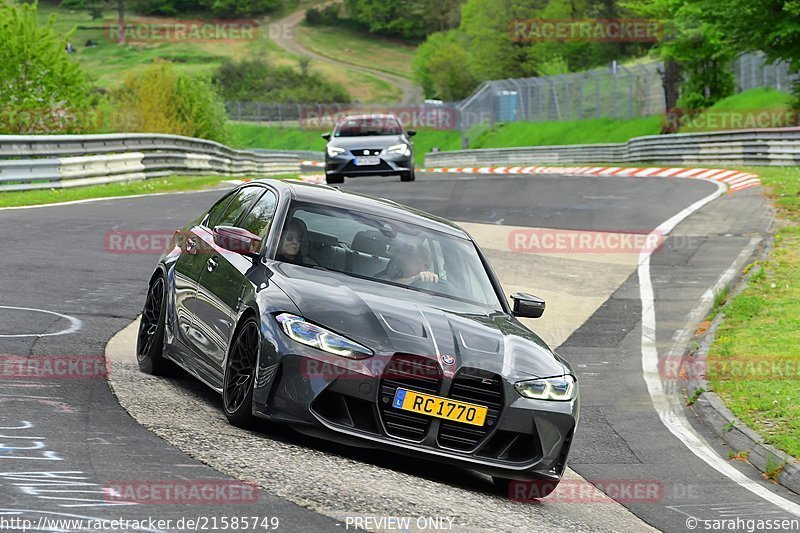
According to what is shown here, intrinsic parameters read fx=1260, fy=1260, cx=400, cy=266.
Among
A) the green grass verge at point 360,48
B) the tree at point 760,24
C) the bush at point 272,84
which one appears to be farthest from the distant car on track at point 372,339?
the green grass verge at point 360,48

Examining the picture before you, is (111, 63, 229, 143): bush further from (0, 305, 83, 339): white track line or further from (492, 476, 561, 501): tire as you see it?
(492, 476, 561, 501): tire

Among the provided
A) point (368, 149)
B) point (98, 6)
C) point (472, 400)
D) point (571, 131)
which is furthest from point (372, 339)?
point (98, 6)

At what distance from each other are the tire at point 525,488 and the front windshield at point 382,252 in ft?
4.31

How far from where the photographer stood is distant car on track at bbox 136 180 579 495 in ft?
22.5

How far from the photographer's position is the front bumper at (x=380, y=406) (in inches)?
268

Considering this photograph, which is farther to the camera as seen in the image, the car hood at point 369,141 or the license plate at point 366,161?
the car hood at point 369,141

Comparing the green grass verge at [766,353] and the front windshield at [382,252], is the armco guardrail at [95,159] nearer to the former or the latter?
the green grass verge at [766,353]

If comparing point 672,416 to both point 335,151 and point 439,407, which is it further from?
point 335,151

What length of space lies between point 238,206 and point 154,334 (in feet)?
3.64

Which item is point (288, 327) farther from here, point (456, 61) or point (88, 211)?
point (456, 61)

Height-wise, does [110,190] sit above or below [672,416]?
above

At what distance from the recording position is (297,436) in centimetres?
740

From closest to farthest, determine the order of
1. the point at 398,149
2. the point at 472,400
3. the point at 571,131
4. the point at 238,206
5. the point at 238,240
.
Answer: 1. the point at 472,400
2. the point at 238,240
3. the point at 238,206
4. the point at 398,149
5. the point at 571,131

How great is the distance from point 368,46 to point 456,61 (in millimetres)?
49612
